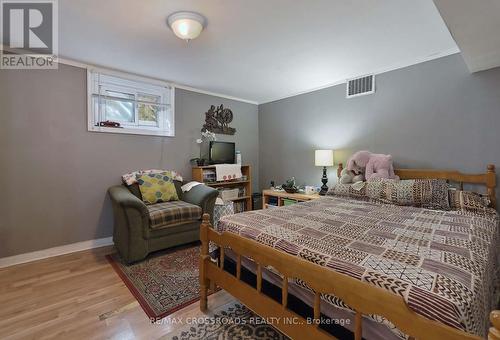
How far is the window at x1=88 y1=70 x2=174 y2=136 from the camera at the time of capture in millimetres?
2908

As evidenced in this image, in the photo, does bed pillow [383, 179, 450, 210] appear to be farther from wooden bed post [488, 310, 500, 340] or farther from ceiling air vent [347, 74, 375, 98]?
wooden bed post [488, 310, 500, 340]

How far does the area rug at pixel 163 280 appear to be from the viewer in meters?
1.78

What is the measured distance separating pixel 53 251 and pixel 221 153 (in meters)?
2.47

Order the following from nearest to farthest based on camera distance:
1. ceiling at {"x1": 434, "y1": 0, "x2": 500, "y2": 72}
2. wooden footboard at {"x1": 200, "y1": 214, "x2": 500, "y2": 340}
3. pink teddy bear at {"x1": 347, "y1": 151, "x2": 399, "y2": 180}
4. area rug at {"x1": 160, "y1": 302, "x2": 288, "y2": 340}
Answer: wooden footboard at {"x1": 200, "y1": 214, "x2": 500, "y2": 340}, ceiling at {"x1": 434, "y1": 0, "x2": 500, "y2": 72}, area rug at {"x1": 160, "y1": 302, "x2": 288, "y2": 340}, pink teddy bear at {"x1": 347, "y1": 151, "x2": 399, "y2": 180}

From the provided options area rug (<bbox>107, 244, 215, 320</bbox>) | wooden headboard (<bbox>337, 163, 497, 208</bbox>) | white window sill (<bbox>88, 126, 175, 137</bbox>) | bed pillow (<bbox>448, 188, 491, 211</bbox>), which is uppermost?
white window sill (<bbox>88, 126, 175, 137</bbox>)

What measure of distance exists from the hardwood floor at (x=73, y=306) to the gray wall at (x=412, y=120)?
257 centimetres

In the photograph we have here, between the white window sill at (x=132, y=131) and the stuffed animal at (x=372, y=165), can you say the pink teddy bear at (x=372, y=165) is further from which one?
the white window sill at (x=132, y=131)

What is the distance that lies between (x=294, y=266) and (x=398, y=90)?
9.03 ft

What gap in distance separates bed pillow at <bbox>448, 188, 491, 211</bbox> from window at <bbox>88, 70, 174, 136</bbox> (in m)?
3.42

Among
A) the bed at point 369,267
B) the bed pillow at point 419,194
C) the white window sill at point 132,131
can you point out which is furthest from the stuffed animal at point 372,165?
the white window sill at point 132,131

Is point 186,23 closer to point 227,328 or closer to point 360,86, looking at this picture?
point 227,328

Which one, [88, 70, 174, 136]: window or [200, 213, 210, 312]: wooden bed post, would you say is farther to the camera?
[88, 70, 174, 136]: window

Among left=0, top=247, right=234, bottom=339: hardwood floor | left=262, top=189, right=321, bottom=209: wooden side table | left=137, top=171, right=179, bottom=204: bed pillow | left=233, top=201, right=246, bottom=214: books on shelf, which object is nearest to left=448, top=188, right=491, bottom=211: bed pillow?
left=262, top=189, right=321, bottom=209: wooden side table

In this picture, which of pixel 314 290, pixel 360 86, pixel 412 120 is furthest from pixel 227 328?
pixel 360 86
